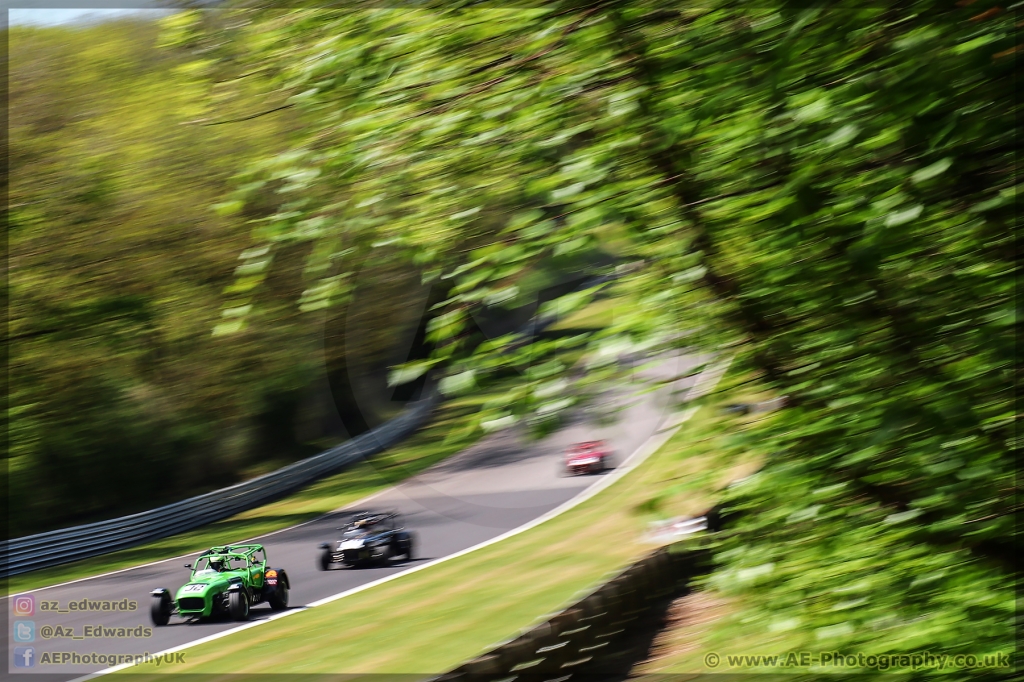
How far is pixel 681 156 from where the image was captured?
2535mm

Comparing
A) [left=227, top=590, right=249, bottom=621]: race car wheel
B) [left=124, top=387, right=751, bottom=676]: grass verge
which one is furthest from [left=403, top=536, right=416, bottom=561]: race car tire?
[left=227, top=590, right=249, bottom=621]: race car wheel

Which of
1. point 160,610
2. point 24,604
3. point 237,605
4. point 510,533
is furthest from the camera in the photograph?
point 510,533

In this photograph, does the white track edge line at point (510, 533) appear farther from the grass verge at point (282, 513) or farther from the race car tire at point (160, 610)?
the grass verge at point (282, 513)

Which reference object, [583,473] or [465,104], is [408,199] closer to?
[465,104]

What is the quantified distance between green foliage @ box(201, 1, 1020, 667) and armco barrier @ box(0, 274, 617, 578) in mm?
6422

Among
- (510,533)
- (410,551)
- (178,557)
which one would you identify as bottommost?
(510,533)

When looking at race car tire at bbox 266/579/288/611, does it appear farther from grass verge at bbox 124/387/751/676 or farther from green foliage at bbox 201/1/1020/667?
green foliage at bbox 201/1/1020/667

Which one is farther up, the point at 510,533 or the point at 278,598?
the point at 278,598

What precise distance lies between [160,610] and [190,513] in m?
4.40

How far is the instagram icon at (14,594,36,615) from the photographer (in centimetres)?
948

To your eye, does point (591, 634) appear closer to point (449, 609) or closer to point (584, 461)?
point (449, 609)

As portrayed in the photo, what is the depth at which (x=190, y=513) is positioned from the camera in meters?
12.1

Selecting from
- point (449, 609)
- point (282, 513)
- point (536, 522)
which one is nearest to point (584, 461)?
point (536, 522)

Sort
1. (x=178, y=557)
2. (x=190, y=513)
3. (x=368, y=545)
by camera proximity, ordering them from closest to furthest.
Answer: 1. (x=368, y=545)
2. (x=178, y=557)
3. (x=190, y=513)
